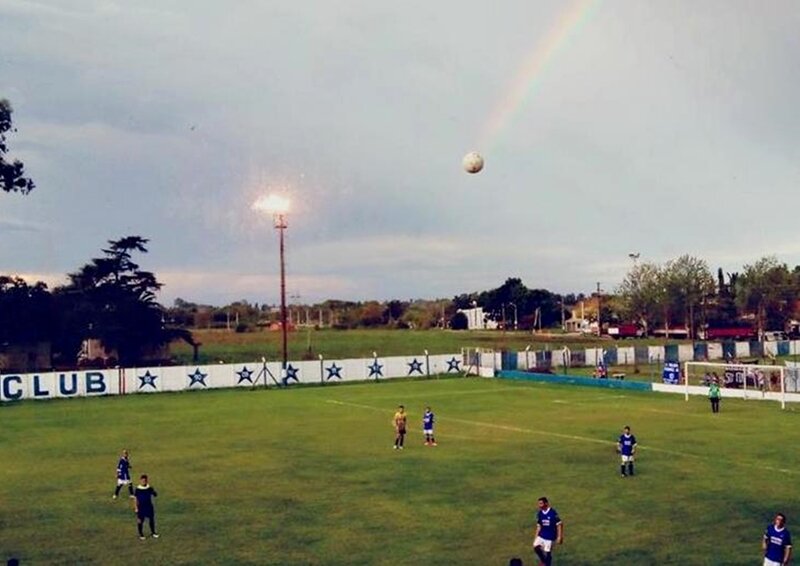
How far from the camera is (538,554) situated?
67.4ft

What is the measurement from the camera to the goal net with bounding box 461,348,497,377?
3329 inches

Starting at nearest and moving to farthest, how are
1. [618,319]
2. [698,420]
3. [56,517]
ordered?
[56,517]
[698,420]
[618,319]

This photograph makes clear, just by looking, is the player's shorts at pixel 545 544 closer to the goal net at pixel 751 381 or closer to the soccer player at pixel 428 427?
the soccer player at pixel 428 427

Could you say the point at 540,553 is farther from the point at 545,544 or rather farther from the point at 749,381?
the point at 749,381

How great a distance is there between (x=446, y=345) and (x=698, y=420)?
3556 inches

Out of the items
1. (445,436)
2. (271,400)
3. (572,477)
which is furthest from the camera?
(271,400)

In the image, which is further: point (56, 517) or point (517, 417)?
point (517, 417)

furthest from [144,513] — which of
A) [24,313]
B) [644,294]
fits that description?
[644,294]

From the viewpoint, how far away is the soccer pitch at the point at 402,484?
76.3ft

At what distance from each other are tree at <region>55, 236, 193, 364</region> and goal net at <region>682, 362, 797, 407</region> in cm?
5974

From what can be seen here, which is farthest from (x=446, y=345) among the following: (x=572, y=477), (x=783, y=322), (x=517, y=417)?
(x=572, y=477)

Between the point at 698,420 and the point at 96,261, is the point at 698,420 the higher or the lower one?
the lower one

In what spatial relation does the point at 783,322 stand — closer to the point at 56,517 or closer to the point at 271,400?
the point at 271,400

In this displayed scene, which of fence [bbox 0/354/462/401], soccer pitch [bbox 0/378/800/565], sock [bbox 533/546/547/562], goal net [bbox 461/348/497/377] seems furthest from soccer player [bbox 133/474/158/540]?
goal net [bbox 461/348/497/377]
